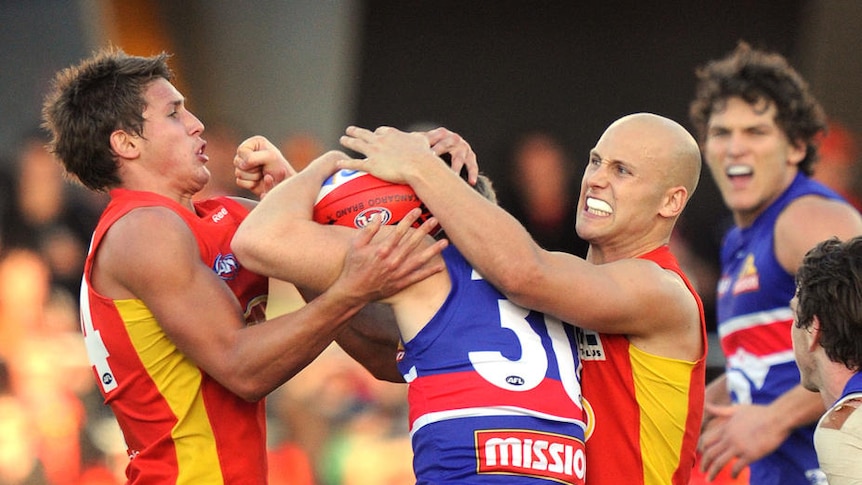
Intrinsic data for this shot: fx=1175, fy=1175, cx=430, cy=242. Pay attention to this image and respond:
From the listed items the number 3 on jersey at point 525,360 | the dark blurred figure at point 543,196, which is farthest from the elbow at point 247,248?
the dark blurred figure at point 543,196

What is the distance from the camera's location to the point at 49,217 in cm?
879

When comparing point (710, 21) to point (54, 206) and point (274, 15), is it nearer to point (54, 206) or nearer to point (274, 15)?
point (274, 15)

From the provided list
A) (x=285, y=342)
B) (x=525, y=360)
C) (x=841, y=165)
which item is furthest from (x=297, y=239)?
(x=841, y=165)

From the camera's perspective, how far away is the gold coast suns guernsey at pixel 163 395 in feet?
13.0

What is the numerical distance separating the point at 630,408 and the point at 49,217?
19.9ft

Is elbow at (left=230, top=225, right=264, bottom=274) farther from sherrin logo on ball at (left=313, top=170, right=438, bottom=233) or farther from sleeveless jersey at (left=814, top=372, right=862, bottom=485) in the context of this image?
sleeveless jersey at (left=814, top=372, right=862, bottom=485)

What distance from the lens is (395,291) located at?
143 inches

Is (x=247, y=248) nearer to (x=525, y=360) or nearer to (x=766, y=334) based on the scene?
(x=525, y=360)

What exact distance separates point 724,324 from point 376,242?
2.67 m

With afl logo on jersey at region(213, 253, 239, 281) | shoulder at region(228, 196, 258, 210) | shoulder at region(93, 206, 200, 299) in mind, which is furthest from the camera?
shoulder at region(228, 196, 258, 210)

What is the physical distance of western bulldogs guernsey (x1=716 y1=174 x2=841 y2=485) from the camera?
529cm

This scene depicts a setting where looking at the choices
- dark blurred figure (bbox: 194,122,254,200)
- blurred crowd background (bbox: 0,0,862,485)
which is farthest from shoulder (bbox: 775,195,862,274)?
blurred crowd background (bbox: 0,0,862,485)

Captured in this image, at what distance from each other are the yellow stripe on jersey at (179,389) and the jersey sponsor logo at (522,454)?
40.9 inches

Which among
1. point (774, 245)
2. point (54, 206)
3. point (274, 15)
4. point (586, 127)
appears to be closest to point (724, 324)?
point (774, 245)
